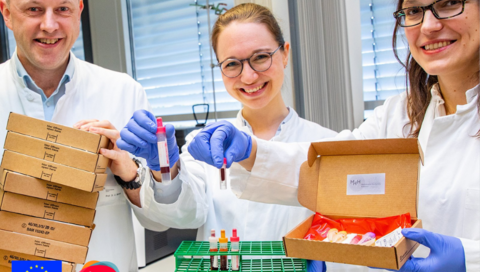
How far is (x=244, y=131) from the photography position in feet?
4.43

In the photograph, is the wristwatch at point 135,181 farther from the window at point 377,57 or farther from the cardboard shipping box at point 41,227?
the window at point 377,57

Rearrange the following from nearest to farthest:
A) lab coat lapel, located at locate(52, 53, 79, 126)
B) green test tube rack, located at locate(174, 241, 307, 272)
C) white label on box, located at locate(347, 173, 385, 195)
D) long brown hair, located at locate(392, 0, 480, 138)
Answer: green test tube rack, located at locate(174, 241, 307, 272) → white label on box, located at locate(347, 173, 385, 195) → long brown hair, located at locate(392, 0, 480, 138) → lab coat lapel, located at locate(52, 53, 79, 126)

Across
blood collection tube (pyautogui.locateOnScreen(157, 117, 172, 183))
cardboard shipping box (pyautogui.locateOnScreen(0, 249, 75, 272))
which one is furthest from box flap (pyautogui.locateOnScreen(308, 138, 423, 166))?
cardboard shipping box (pyautogui.locateOnScreen(0, 249, 75, 272))

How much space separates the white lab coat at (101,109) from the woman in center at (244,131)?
0.43 ft

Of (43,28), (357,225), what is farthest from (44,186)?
(357,225)

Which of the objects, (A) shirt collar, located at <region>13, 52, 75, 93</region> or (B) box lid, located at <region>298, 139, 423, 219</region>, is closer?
(B) box lid, located at <region>298, 139, 423, 219</region>

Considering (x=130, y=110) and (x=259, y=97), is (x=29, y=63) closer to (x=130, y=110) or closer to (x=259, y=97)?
(x=130, y=110)

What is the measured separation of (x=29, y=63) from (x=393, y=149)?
1.19 m

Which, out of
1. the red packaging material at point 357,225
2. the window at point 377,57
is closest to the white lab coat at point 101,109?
the red packaging material at point 357,225

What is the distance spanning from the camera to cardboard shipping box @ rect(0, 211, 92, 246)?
0.97m

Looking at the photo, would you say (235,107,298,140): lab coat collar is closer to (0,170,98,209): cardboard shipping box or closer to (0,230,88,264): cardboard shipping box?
(0,170,98,209): cardboard shipping box

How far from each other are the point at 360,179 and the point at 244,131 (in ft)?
1.55

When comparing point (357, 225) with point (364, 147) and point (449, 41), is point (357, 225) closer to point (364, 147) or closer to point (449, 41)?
point (364, 147)

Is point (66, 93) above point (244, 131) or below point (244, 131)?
above
